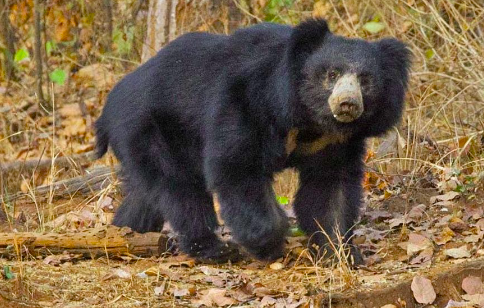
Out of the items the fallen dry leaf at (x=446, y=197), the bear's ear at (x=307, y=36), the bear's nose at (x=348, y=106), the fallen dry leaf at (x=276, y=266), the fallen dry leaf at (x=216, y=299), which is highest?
the bear's ear at (x=307, y=36)

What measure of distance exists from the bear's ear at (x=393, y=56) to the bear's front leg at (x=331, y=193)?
21.1 inches

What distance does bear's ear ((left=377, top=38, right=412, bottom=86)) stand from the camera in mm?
5195

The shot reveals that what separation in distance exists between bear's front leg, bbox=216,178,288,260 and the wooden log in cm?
52

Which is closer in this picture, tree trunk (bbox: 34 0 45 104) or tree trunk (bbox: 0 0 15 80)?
tree trunk (bbox: 34 0 45 104)

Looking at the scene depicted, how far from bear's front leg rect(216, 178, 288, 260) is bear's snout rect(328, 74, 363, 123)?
0.63m

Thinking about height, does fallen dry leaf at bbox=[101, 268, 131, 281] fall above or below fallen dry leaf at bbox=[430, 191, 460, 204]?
above

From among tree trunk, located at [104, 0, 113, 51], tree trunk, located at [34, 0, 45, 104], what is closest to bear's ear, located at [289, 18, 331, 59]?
tree trunk, located at [34, 0, 45, 104]

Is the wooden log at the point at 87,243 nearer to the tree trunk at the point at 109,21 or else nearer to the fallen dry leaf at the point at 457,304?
the fallen dry leaf at the point at 457,304

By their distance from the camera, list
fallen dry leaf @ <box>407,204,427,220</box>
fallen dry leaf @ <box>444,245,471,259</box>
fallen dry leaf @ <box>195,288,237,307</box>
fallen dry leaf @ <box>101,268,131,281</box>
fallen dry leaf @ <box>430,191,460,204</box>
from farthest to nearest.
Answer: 1. fallen dry leaf @ <box>430,191,460,204</box>
2. fallen dry leaf @ <box>407,204,427,220</box>
3. fallen dry leaf @ <box>444,245,471,259</box>
4. fallen dry leaf @ <box>101,268,131,281</box>
5. fallen dry leaf @ <box>195,288,237,307</box>

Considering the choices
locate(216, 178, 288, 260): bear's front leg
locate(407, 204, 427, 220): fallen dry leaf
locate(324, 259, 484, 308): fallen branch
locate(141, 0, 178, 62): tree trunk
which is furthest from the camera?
locate(141, 0, 178, 62): tree trunk

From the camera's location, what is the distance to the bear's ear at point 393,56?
5.20 metres

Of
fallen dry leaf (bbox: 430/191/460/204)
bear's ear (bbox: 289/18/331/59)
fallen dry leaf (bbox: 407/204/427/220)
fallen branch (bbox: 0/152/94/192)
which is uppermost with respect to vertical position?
bear's ear (bbox: 289/18/331/59)

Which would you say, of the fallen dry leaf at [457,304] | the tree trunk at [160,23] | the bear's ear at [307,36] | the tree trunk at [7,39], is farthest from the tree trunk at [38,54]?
the fallen dry leaf at [457,304]

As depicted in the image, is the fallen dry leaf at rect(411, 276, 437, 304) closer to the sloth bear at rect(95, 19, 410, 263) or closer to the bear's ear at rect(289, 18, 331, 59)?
the sloth bear at rect(95, 19, 410, 263)
